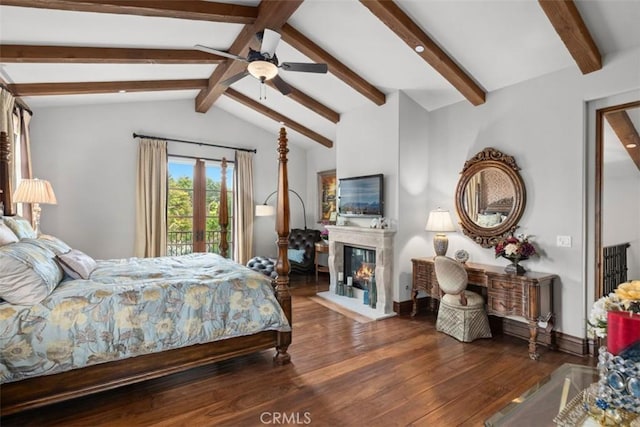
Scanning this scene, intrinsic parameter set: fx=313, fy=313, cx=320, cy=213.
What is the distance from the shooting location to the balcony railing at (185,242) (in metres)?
5.88

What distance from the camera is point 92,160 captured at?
16.9ft

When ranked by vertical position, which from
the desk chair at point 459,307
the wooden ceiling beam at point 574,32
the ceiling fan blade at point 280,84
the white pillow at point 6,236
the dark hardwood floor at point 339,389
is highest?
the wooden ceiling beam at point 574,32

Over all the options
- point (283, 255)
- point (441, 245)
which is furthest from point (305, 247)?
point (283, 255)

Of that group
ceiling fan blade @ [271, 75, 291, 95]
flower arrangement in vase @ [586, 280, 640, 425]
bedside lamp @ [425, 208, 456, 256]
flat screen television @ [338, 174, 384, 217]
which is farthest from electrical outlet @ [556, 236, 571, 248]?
ceiling fan blade @ [271, 75, 291, 95]

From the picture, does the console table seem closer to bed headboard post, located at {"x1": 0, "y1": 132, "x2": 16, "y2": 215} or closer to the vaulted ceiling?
the vaulted ceiling

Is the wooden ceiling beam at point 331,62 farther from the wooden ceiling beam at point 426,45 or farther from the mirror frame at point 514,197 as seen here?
the mirror frame at point 514,197

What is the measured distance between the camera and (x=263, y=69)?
2.90 metres

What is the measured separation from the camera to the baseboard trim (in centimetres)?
314

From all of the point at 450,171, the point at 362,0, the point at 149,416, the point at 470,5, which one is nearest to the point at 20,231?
the point at 149,416

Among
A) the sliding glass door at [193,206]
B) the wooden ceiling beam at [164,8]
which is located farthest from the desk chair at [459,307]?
the sliding glass door at [193,206]

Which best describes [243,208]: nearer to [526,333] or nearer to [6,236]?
[6,236]

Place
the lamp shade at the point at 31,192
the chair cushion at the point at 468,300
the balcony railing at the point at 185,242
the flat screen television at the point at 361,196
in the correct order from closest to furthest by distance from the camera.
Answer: the chair cushion at the point at 468,300 → the lamp shade at the point at 31,192 → the flat screen television at the point at 361,196 → the balcony railing at the point at 185,242

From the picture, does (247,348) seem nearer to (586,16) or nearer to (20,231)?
(20,231)

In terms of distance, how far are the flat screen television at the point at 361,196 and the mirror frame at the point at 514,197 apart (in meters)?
1.06
